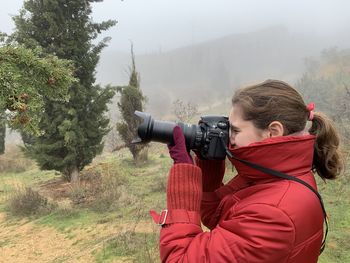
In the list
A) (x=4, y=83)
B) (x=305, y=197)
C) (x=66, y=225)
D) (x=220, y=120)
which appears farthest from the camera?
(x=66, y=225)

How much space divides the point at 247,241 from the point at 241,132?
440 mm

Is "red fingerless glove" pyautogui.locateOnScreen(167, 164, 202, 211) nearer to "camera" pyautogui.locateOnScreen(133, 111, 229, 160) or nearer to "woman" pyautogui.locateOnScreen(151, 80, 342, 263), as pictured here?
"woman" pyautogui.locateOnScreen(151, 80, 342, 263)

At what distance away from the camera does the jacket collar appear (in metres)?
1.28

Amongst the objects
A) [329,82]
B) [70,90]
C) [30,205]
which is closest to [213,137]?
[30,205]

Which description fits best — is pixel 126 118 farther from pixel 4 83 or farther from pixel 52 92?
pixel 4 83

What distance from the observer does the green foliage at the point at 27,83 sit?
11.6ft

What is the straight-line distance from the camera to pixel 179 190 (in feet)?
4.54

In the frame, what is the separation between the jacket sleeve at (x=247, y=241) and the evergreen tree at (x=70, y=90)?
25.2 ft

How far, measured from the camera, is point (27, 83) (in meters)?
4.04

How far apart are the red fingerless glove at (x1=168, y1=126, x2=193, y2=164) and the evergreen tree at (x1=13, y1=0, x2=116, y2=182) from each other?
7397mm

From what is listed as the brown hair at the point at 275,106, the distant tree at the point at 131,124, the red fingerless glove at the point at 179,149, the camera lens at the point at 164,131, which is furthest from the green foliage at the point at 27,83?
the distant tree at the point at 131,124

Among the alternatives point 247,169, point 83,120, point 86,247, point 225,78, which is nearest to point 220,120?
point 247,169

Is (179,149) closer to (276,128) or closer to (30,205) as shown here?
(276,128)

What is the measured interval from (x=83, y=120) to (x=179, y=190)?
8.33 m
